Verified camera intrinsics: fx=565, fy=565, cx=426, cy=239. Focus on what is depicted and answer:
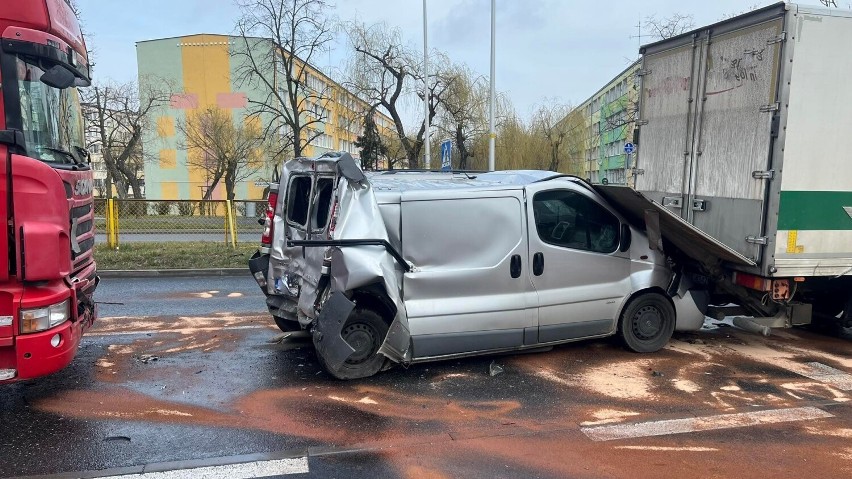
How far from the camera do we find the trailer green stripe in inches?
212

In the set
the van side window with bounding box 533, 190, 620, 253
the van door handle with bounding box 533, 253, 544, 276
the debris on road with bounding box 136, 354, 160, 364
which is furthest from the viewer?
the debris on road with bounding box 136, 354, 160, 364

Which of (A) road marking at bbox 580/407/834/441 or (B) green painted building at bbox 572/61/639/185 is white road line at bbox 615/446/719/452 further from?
(B) green painted building at bbox 572/61/639/185

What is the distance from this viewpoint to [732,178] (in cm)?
580

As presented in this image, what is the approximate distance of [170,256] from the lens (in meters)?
13.1

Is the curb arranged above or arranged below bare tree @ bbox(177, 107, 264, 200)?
below

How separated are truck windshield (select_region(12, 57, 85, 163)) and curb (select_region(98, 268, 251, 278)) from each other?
707cm

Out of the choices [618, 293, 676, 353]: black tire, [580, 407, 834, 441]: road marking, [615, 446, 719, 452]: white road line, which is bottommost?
[580, 407, 834, 441]: road marking

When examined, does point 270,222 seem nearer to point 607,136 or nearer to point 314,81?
point 314,81

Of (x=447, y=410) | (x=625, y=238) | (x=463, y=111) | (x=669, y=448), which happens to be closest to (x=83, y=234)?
(x=447, y=410)

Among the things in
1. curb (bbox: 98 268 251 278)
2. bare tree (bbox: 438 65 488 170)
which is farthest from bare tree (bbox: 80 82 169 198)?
curb (bbox: 98 268 251 278)

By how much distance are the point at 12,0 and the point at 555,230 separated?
15.7 ft

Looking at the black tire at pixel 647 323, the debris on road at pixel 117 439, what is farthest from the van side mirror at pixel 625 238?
the debris on road at pixel 117 439

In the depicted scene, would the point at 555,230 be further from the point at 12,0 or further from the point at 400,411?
the point at 12,0

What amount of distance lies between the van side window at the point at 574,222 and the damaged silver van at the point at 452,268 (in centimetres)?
1
